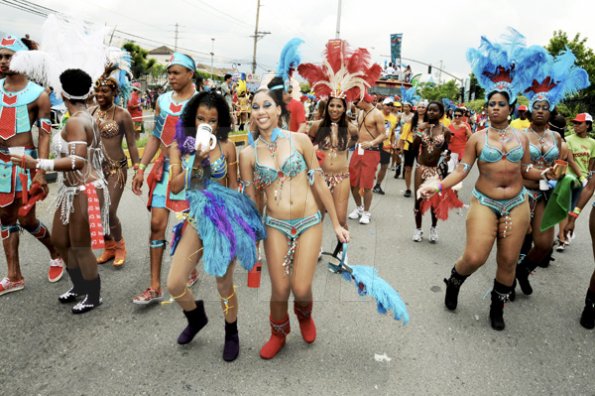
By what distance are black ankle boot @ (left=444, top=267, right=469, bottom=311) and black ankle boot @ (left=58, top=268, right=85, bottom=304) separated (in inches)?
121

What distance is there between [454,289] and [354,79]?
2095 millimetres

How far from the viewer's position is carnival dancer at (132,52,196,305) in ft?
11.5

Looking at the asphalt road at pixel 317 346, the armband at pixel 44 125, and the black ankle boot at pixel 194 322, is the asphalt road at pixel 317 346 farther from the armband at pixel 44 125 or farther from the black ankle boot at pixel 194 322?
the armband at pixel 44 125

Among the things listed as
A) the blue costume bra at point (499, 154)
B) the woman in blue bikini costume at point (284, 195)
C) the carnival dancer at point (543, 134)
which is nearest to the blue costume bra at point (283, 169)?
the woman in blue bikini costume at point (284, 195)

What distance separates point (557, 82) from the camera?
13.4 feet

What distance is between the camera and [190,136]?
2.59 metres

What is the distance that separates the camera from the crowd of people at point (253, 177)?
269 cm

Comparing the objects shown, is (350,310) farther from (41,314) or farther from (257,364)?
(41,314)

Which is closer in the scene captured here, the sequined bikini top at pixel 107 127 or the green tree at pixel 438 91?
the sequined bikini top at pixel 107 127

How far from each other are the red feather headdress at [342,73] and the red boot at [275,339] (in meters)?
2.11

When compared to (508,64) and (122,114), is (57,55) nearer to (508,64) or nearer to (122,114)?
(122,114)

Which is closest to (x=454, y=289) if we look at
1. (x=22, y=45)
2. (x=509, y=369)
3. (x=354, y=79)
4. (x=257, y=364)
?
(x=509, y=369)

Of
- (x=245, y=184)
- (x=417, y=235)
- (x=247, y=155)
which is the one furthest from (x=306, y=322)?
(x=417, y=235)

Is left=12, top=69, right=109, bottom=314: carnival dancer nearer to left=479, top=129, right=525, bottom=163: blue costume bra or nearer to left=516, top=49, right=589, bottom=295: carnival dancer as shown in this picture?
left=479, top=129, right=525, bottom=163: blue costume bra
